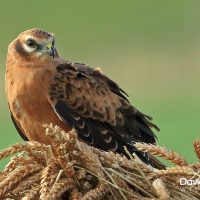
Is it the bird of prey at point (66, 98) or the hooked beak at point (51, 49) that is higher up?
the hooked beak at point (51, 49)

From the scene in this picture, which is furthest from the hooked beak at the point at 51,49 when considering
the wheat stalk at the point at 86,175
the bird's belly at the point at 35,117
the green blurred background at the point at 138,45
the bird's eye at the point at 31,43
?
the green blurred background at the point at 138,45

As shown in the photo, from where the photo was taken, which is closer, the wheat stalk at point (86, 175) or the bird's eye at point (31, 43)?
the wheat stalk at point (86, 175)

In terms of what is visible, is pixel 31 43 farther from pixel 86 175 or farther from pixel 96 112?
pixel 86 175

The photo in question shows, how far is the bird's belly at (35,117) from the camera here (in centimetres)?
760

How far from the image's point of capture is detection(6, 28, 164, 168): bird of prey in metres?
7.79

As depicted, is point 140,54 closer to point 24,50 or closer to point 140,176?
point 24,50

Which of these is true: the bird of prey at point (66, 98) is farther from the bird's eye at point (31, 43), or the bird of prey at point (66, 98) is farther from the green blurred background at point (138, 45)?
the green blurred background at point (138, 45)

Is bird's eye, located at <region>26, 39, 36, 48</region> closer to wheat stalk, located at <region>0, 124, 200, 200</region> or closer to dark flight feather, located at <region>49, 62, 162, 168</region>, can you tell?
dark flight feather, located at <region>49, 62, 162, 168</region>

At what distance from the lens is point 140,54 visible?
25.6 metres

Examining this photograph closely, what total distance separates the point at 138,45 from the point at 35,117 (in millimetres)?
20088

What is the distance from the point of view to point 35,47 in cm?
816

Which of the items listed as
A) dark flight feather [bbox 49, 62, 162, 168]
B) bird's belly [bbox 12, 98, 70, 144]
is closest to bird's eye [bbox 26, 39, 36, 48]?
dark flight feather [bbox 49, 62, 162, 168]

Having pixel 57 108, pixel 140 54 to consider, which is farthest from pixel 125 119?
pixel 140 54

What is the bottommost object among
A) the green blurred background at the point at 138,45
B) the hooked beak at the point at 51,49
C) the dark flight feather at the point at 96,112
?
the green blurred background at the point at 138,45
